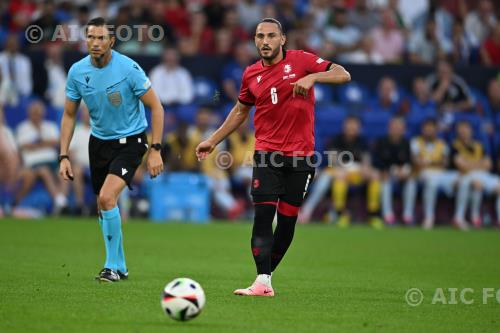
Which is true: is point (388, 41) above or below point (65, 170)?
above

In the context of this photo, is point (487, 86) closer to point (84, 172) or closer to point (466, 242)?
point (466, 242)

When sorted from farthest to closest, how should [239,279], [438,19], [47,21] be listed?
[438,19] → [47,21] → [239,279]

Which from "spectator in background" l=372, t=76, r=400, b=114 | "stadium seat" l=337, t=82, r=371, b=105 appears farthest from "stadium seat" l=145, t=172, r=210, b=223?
"spectator in background" l=372, t=76, r=400, b=114

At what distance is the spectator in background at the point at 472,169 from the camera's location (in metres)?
21.4

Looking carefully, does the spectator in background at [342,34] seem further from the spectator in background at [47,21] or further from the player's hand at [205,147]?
the player's hand at [205,147]

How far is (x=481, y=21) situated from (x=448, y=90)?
3925mm

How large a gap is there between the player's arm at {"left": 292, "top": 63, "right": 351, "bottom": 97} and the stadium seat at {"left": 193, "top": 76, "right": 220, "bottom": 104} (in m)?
11.8

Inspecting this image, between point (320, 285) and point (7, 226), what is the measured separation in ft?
26.4

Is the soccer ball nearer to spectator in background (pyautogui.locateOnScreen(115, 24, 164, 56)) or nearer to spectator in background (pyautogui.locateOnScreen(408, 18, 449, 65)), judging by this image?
spectator in background (pyautogui.locateOnScreen(115, 24, 164, 56))

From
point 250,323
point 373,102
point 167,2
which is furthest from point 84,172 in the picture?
point 250,323

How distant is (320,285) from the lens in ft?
33.8

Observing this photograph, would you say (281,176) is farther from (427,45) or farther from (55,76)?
(427,45)

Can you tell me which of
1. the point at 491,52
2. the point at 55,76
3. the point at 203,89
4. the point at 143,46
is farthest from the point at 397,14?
the point at 55,76

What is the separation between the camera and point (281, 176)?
376 inches
